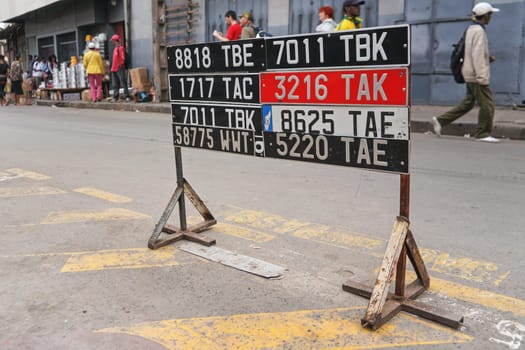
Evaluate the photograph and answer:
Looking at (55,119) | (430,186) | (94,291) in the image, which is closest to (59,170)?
(94,291)

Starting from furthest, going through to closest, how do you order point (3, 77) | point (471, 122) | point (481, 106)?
1. point (3, 77)
2. point (471, 122)
3. point (481, 106)

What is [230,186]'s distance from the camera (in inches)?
227

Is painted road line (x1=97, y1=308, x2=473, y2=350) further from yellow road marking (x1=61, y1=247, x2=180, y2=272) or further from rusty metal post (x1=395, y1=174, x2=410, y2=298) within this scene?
yellow road marking (x1=61, y1=247, x2=180, y2=272)

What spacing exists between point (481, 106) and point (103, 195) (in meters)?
5.97

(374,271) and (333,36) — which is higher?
(333,36)

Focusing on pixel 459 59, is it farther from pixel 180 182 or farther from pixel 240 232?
pixel 180 182

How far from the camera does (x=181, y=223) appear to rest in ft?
13.6

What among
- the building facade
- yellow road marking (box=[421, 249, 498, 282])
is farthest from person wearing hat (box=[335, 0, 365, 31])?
yellow road marking (box=[421, 249, 498, 282])

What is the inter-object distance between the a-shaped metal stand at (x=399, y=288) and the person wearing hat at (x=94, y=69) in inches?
690

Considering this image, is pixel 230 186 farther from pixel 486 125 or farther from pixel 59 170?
pixel 486 125

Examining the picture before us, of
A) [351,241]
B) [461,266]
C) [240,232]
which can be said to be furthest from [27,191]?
[461,266]

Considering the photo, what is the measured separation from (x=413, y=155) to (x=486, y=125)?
1944 millimetres

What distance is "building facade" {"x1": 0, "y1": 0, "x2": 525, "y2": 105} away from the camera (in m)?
11.0

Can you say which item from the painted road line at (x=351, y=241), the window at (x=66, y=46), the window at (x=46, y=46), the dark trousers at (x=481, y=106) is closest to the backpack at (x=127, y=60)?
the window at (x=66, y=46)
